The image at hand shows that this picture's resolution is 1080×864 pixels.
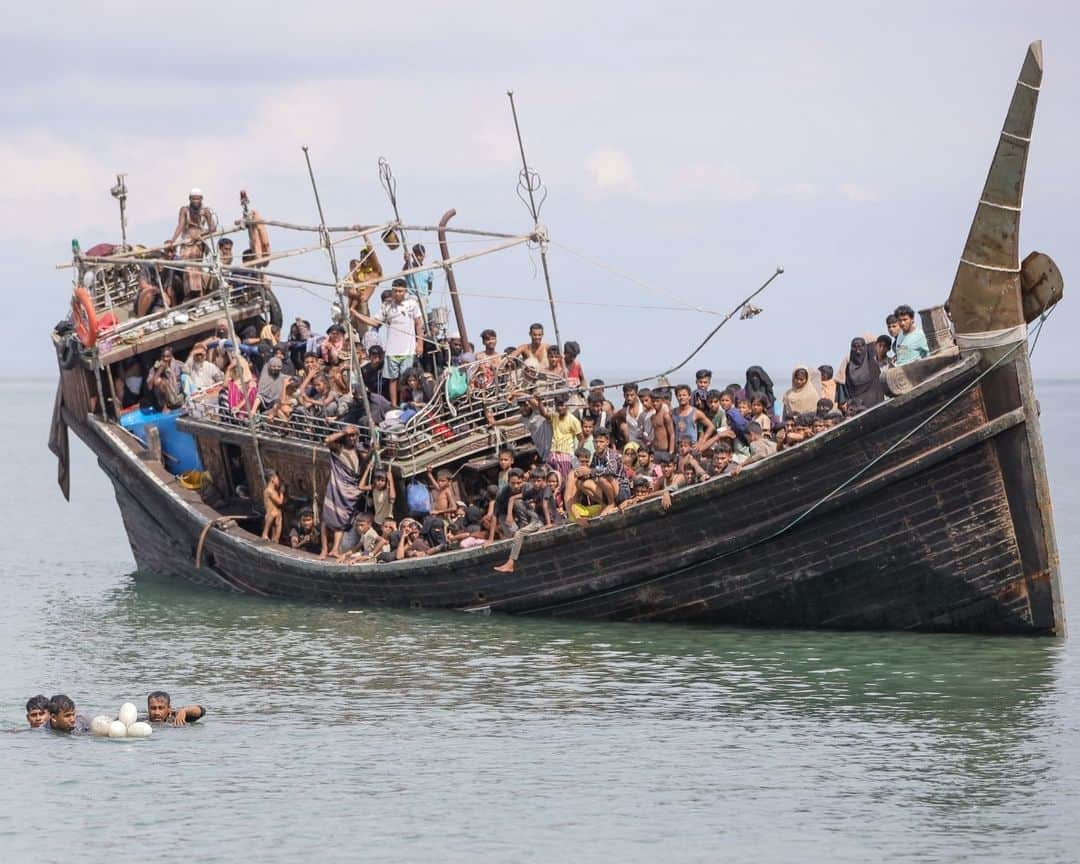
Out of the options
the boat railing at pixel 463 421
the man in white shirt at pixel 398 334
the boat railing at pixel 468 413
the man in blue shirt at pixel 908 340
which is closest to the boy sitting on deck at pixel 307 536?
the boat railing at pixel 463 421

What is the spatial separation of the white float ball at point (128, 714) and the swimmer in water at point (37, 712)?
31.3 inches

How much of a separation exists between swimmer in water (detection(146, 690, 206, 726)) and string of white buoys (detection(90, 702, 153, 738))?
0.18m

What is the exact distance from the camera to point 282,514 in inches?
1007

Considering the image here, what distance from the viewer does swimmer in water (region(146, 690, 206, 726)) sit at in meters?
18.8

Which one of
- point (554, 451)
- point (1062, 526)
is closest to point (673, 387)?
point (554, 451)

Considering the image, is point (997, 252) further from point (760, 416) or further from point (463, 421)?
point (463, 421)

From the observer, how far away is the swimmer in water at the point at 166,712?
1884 centimetres

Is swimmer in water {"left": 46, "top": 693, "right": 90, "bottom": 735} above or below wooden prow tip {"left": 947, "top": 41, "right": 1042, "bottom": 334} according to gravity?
below

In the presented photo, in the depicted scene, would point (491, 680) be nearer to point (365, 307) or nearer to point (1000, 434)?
point (1000, 434)

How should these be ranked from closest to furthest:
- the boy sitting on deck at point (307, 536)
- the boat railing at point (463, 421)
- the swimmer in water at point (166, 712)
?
the swimmer in water at point (166, 712) < the boat railing at point (463, 421) < the boy sitting on deck at point (307, 536)

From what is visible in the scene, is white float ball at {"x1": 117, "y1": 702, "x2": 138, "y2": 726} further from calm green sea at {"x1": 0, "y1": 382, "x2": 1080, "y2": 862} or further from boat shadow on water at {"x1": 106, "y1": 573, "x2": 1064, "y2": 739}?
boat shadow on water at {"x1": 106, "y1": 573, "x2": 1064, "y2": 739}

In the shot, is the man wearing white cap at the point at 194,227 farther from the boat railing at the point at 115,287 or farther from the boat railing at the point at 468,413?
the boat railing at the point at 468,413

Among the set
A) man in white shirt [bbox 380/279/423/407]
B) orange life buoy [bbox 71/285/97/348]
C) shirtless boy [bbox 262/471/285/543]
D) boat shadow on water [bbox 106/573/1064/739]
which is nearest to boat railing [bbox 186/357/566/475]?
man in white shirt [bbox 380/279/423/407]

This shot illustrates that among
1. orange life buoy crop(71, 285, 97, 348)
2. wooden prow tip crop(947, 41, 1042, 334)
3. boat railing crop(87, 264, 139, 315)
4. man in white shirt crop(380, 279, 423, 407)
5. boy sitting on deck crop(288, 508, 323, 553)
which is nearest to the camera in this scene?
wooden prow tip crop(947, 41, 1042, 334)
